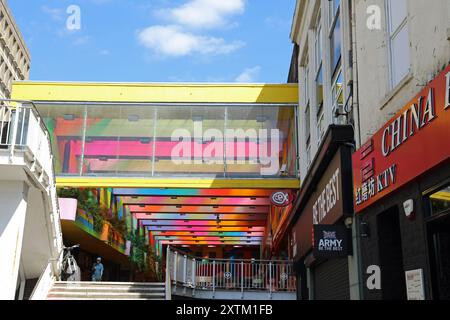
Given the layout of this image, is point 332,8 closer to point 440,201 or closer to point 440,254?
point 440,201

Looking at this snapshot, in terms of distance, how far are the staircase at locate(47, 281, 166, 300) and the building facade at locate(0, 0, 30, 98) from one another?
50.6m

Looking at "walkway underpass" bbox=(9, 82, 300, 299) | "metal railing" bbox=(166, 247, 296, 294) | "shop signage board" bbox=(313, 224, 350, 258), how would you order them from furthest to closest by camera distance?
"walkway underpass" bbox=(9, 82, 300, 299) < "metal railing" bbox=(166, 247, 296, 294) < "shop signage board" bbox=(313, 224, 350, 258)

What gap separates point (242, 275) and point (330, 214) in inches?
327

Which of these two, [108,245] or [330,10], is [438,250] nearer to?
[330,10]

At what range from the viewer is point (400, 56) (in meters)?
8.23

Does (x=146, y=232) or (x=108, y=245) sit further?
(x=146, y=232)

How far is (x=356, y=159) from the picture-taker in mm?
9211

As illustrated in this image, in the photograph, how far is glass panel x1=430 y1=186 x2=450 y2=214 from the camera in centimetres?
608

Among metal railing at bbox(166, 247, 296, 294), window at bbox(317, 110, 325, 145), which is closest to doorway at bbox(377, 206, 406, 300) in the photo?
window at bbox(317, 110, 325, 145)

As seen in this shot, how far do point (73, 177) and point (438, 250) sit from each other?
16.1 meters

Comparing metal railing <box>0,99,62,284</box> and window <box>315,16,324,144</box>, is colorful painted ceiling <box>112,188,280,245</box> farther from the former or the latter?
metal railing <box>0,99,62,284</box>
